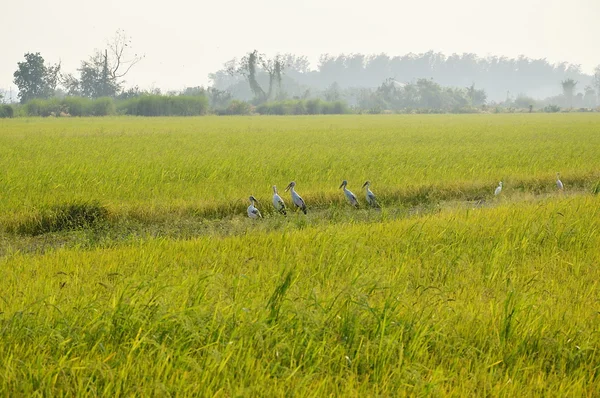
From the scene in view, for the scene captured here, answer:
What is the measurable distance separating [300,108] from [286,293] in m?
54.6

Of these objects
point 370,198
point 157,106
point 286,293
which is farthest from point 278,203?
point 157,106

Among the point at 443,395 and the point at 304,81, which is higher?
the point at 304,81

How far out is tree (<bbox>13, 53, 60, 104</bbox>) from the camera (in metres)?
55.5

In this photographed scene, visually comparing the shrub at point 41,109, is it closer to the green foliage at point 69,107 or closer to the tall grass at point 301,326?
the green foliage at point 69,107

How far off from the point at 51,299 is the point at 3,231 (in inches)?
151

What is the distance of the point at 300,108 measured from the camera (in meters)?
57.5

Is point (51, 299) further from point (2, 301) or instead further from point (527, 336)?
point (527, 336)

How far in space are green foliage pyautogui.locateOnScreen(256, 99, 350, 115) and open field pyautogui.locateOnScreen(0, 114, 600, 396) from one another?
4772cm

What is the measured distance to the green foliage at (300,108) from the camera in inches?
2243

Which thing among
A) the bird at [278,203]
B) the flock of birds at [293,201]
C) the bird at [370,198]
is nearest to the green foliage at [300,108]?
the bird at [370,198]

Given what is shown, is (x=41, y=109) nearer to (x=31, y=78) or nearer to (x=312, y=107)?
(x=31, y=78)

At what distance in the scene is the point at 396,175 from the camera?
10719 millimetres

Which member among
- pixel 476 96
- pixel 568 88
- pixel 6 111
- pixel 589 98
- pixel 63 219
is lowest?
pixel 63 219

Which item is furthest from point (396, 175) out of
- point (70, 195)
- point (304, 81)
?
Result: point (304, 81)
